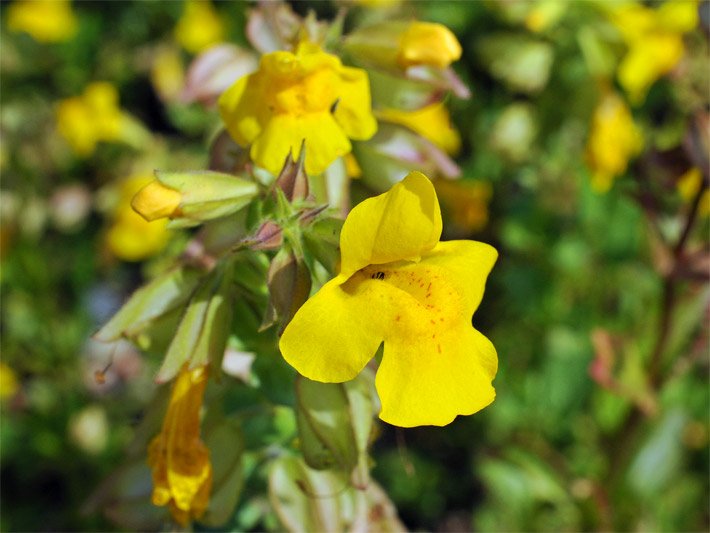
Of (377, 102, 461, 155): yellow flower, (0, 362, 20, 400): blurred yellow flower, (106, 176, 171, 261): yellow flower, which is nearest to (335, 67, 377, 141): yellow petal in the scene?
(377, 102, 461, 155): yellow flower

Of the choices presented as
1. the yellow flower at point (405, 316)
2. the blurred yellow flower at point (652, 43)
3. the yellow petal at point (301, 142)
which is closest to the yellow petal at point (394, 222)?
the yellow flower at point (405, 316)

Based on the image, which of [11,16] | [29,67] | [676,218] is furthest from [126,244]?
[676,218]

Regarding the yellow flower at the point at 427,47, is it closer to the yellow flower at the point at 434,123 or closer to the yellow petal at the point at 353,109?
the yellow petal at the point at 353,109

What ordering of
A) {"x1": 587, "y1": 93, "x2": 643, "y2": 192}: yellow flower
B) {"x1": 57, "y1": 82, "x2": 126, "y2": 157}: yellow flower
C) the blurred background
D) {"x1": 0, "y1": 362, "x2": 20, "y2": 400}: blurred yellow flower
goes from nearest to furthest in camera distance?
the blurred background → {"x1": 587, "y1": 93, "x2": 643, "y2": 192}: yellow flower → {"x1": 0, "y1": 362, "x2": 20, "y2": 400}: blurred yellow flower → {"x1": 57, "y1": 82, "x2": 126, "y2": 157}: yellow flower

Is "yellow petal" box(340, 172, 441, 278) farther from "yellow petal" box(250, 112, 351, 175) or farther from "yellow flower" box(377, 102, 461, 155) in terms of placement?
"yellow flower" box(377, 102, 461, 155)

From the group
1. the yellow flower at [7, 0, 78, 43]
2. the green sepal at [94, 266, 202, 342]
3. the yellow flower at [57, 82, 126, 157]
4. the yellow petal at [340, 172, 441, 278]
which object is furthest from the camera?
the yellow flower at [7, 0, 78, 43]

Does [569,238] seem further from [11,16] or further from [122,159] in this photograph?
[11,16]
